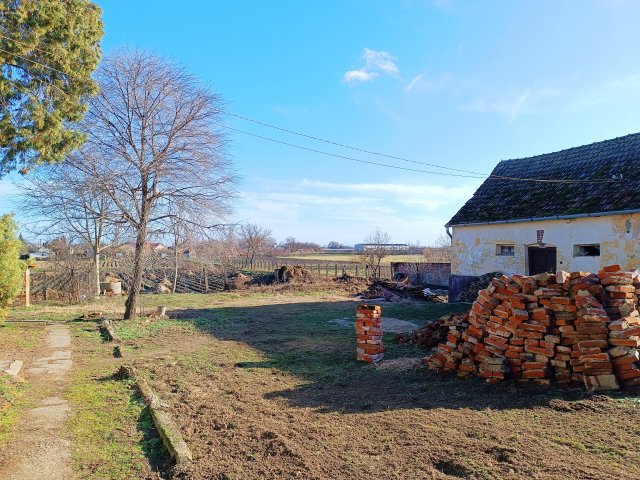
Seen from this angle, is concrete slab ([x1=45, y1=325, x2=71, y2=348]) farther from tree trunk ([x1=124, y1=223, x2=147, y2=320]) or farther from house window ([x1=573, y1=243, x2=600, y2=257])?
house window ([x1=573, y1=243, x2=600, y2=257])

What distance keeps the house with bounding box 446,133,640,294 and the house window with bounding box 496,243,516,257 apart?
0.12 ft

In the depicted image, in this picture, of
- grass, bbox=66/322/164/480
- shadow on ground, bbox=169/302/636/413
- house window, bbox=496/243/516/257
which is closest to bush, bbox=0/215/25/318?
grass, bbox=66/322/164/480

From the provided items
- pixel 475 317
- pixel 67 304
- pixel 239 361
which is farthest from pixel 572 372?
pixel 67 304

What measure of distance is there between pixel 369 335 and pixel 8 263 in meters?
8.55

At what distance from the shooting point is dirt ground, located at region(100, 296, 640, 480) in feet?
13.5

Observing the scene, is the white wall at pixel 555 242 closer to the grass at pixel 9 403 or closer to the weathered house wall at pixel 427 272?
the weathered house wall at pixel 427 272

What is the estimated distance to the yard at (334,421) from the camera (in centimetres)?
416

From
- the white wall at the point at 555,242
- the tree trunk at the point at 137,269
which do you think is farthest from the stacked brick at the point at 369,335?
the white wall at the point at 555,242

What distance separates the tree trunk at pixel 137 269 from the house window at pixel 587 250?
13499 mm

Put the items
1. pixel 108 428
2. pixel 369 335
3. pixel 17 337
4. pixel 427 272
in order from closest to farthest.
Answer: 1. pixel 108 428
2. pixel 369 335
3. pixel 17 337
4. pixel 427 272

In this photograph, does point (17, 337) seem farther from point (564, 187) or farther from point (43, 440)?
point (564, 187)

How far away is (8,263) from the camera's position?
10.7 metres

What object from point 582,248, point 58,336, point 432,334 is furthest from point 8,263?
point 582,248

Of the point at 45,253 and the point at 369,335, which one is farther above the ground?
the point at 45,253
